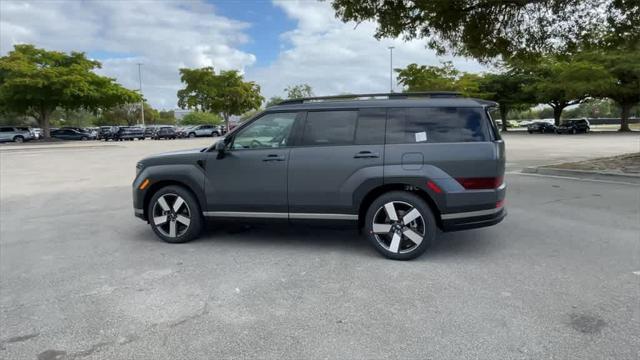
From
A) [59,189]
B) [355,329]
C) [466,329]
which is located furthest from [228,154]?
[59,189]

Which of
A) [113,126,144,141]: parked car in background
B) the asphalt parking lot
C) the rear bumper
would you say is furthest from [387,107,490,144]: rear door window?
[113,126,144,141]: parked car in background

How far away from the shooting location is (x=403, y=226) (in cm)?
497

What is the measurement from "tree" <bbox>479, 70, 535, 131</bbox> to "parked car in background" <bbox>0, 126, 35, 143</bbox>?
1866 inches

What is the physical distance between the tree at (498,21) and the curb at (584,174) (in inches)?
139

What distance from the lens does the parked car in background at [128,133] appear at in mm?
47925

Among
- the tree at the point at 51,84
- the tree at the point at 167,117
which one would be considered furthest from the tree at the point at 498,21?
the tree at the point at 167,117

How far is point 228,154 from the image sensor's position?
18.2 ft

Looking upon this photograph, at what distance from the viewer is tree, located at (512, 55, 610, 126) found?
1492 inches

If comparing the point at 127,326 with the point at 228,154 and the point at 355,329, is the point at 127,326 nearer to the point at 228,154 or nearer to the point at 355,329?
the point at 355,329

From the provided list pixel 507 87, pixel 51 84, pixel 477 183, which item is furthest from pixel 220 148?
pixel 507 87

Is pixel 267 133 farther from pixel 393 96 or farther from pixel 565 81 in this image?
pixel 565 81

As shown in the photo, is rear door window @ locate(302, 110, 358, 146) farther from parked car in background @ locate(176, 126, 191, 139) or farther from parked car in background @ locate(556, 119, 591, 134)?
parked car in background @ locate(176, 126, 191, 139)

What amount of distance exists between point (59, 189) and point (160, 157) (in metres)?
6.59

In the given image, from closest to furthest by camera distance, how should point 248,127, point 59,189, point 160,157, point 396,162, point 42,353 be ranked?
1. point 42,353
2. point 396,162
3. point 248,127
4. point 160,157
5. point 59,189
